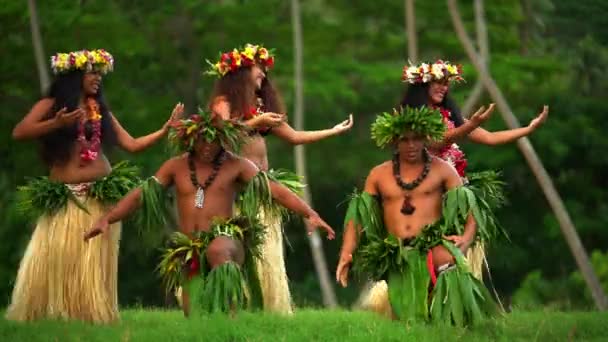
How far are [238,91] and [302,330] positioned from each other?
199cm

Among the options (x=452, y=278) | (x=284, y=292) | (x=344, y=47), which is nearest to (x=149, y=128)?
(x=344, y=47)

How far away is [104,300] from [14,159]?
1082cm

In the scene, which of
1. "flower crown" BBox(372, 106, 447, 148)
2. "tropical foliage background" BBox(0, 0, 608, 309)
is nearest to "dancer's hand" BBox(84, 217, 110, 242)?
"flower crown" BBox(372, 106, 447, 148)

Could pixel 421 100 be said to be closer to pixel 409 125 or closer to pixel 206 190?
pixel 409 125

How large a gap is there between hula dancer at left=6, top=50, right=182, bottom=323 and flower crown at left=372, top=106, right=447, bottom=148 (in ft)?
4.39

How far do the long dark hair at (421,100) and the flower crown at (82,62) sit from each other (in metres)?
1.77

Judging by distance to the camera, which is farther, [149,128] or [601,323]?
[149,128]

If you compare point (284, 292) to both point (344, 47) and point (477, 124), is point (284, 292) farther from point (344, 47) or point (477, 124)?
point (344, 47)

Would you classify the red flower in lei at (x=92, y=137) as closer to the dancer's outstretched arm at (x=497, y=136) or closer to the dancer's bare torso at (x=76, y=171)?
the dancer's bare torso at (x=76, y=171)

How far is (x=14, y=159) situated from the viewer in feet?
68.0

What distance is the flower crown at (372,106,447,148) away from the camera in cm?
922

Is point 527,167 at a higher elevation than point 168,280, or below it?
higher

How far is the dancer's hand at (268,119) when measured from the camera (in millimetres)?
9680

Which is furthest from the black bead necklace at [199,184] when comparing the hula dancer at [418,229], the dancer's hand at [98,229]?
the hula dancer at [418,229]
